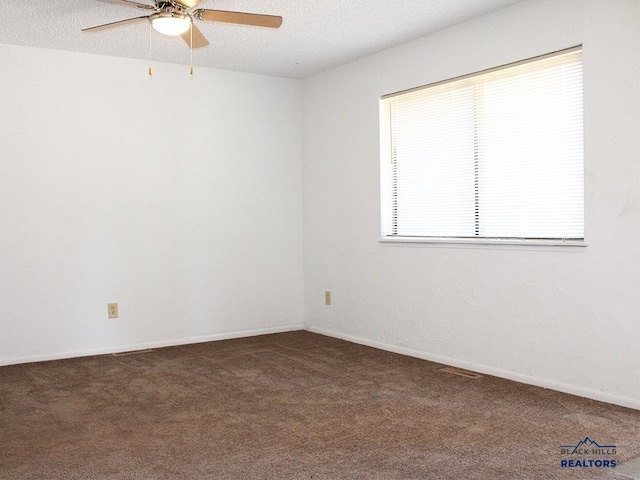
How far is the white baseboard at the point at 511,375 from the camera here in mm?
3363

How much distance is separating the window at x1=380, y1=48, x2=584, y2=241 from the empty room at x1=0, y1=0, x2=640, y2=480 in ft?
0.06

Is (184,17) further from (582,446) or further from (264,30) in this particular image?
(582,446)

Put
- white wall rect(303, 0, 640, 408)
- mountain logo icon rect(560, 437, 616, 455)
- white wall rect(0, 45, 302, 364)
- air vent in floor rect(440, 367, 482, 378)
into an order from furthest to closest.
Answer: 1. white wall rect(0, 45, 302, 364)
2. air vent in floor rect(440, 367, 482, 378)
3. white wall rect(303, 0, 640, 408)
4. mountain logo icon rect(560, 437, 616, 455)

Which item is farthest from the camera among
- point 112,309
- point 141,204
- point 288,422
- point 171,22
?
point 141,204

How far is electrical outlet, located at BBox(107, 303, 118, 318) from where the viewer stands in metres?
4.94

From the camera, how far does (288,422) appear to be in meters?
3.16

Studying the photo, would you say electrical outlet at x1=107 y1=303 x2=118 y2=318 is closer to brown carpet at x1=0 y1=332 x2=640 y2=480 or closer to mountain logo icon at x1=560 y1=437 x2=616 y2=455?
brown carpet at x1=0 y1=332 x2=640 y2=480

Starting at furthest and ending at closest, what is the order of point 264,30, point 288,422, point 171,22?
point 264,30, point 171,22, point 288,422

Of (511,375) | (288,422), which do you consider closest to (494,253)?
(511,375)

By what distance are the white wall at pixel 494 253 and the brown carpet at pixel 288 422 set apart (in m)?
0.24

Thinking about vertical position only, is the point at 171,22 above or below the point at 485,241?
above

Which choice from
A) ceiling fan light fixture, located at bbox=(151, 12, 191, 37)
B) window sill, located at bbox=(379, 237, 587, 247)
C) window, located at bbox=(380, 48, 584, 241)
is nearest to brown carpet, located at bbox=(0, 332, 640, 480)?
window sill, located at bbox=(379, 237, 587, 247)

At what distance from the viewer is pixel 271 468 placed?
2.57 meters

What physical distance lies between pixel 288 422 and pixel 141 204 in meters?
2.60
